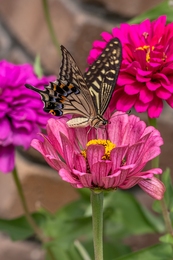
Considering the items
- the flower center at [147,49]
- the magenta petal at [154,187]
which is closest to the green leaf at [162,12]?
the flower center at [147,49]

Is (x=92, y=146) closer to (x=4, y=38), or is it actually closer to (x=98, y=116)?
(x=98, y=116)

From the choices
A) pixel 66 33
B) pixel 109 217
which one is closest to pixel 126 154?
pixel 109 217

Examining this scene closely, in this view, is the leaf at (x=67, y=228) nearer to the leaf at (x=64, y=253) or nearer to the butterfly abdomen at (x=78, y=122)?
the leaf at (x=64, y=253)

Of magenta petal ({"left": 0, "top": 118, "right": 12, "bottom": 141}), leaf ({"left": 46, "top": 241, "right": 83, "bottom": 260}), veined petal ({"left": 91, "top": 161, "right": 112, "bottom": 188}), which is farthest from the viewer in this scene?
leaf ({"left": 46, "top": 241, "right": 83, "bottom": 260})

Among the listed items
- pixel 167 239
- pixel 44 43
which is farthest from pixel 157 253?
pixel 44 43

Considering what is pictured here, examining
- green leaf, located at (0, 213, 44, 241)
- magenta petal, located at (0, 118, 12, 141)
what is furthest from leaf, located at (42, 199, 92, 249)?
magenta petal, located at (0, 118, 12, 141)

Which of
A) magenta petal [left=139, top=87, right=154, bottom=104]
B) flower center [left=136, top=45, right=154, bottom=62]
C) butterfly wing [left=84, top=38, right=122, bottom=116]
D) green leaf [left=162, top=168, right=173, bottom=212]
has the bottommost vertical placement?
green leaf [left=162, top=168, right=173, bottom=212]

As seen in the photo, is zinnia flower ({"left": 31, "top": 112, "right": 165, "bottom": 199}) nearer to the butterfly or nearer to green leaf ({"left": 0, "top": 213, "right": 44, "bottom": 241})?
the butterfly
